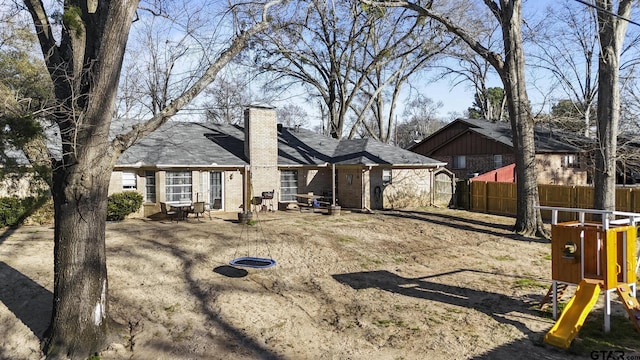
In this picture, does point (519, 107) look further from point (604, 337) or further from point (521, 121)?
point (604, 337)

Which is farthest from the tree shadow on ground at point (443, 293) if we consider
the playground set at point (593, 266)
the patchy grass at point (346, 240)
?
the patchy grass at point (346, 240)

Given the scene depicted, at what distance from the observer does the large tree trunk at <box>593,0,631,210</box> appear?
1686cm

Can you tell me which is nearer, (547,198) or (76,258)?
(76,258)

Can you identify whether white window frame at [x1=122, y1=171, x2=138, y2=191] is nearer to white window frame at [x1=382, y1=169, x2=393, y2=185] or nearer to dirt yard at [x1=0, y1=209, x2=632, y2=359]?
dirt yard at [x1=0, y1=209, x2=632, y2=359]

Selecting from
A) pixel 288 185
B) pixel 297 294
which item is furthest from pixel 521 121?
pixel 297 294

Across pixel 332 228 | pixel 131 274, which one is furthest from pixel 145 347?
pixel 332 228

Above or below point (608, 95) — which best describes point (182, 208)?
below

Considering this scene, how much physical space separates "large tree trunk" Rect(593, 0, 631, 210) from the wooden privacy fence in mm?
4456

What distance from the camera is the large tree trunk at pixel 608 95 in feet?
55.3

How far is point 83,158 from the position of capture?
761 centimetres

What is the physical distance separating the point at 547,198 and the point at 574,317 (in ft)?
55.4

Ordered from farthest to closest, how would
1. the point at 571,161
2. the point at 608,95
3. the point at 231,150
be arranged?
1. the point at 571,161
2. the point at 231,150
3. the point at 608,95

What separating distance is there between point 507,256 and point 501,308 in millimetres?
5521

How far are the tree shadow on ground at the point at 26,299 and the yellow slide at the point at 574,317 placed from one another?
9.36 metres
